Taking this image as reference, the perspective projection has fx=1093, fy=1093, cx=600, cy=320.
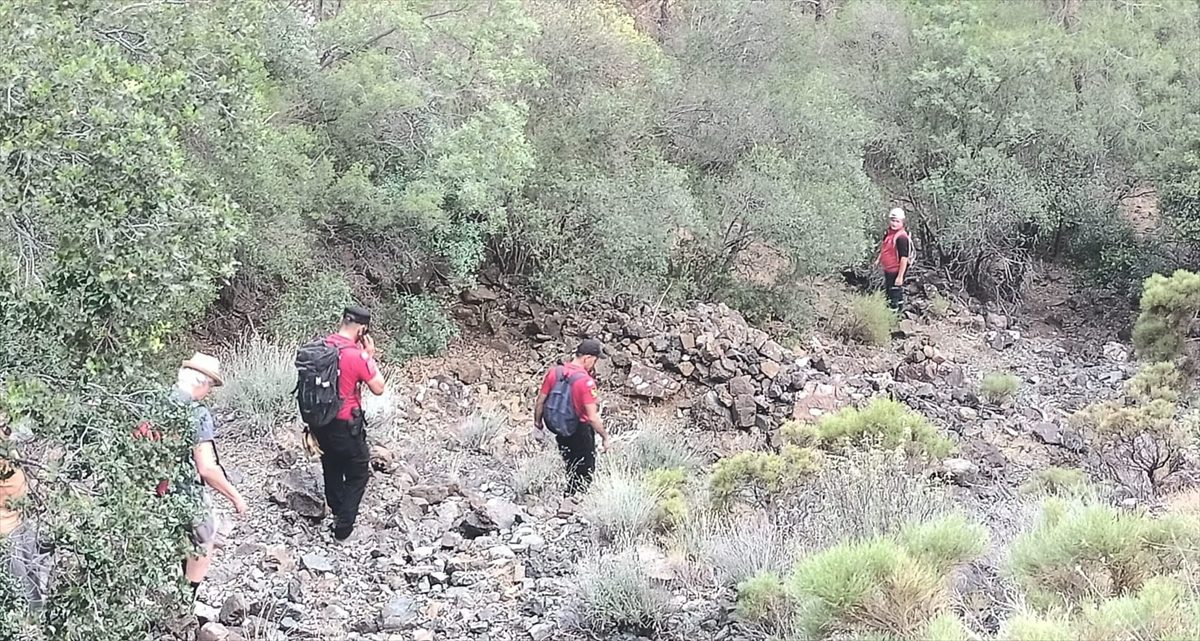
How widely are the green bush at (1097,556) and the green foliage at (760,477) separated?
2.43 metres

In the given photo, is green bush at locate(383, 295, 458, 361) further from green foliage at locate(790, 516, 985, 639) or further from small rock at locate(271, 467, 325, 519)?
green foliage at locate(790, 516, 985, 639)

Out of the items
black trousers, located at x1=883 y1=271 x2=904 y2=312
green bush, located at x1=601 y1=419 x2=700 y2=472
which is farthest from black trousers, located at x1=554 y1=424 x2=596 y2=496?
black trousers, located at x1=883 y1=271 x2=904 y2=312

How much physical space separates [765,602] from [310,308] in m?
7.55

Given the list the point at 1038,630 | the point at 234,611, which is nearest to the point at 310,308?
the point at 234,611

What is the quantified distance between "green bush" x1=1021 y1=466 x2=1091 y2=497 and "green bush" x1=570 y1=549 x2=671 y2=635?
12.7 feet

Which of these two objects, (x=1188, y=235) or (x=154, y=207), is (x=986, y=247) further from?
(x=154, y=207)

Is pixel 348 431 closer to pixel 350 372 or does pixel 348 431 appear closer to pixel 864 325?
pixel 350 372

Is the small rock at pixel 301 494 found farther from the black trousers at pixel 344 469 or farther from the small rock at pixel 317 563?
the small rock at pixel 317 563

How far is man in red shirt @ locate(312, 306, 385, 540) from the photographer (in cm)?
684

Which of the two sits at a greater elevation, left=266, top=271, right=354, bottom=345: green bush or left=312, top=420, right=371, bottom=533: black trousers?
left=312, top=420, right=371, bottom=533: black trousers

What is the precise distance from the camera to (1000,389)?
13.8 meters

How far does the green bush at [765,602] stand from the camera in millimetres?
5402

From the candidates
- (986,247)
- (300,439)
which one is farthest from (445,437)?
(986,247)

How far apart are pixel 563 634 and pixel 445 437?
15.1ft
